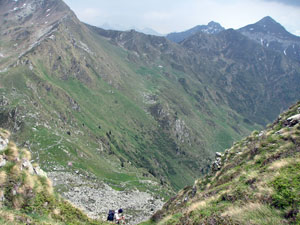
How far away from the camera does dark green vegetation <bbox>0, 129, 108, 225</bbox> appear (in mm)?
15453

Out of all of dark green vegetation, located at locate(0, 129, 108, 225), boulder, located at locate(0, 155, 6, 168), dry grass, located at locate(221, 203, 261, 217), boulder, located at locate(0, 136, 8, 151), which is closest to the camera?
dry grass, located at locate(221, 203, 261, 217)

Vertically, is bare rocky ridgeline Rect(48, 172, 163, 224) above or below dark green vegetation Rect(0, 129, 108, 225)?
below

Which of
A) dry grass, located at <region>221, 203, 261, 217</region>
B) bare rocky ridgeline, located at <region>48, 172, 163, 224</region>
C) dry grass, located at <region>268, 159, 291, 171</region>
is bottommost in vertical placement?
bare rocky ridgeline, located at <region>48, 172, 163, 224</region>

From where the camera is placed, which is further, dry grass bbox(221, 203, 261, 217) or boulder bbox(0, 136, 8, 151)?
boulder bbox(0, 136, 8, 151)

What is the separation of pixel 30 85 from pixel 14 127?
60841mm

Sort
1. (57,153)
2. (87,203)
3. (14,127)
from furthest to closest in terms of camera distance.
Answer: (14,127), (57,153), (87,203)

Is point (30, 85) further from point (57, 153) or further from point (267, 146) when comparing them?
point (267, 146)

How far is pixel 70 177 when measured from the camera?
90.0 m

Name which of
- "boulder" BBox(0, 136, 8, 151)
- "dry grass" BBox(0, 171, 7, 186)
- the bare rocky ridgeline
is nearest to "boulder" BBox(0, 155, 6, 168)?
"dry grass" BBox(0, 171, 7, 186)

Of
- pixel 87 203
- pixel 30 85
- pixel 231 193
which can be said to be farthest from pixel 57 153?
pixel 231 193

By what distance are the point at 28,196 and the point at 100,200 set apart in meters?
65.7

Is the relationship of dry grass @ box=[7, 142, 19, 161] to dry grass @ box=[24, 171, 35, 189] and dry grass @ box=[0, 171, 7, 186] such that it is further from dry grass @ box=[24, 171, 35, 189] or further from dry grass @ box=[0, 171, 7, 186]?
dry grass @ box=[0, 171, 7, 186]

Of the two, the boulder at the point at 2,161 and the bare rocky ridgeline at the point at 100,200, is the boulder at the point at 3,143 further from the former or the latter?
the bare rocky ridgeline at the point at 100,200

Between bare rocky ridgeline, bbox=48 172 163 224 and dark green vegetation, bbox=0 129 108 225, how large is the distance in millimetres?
50188
